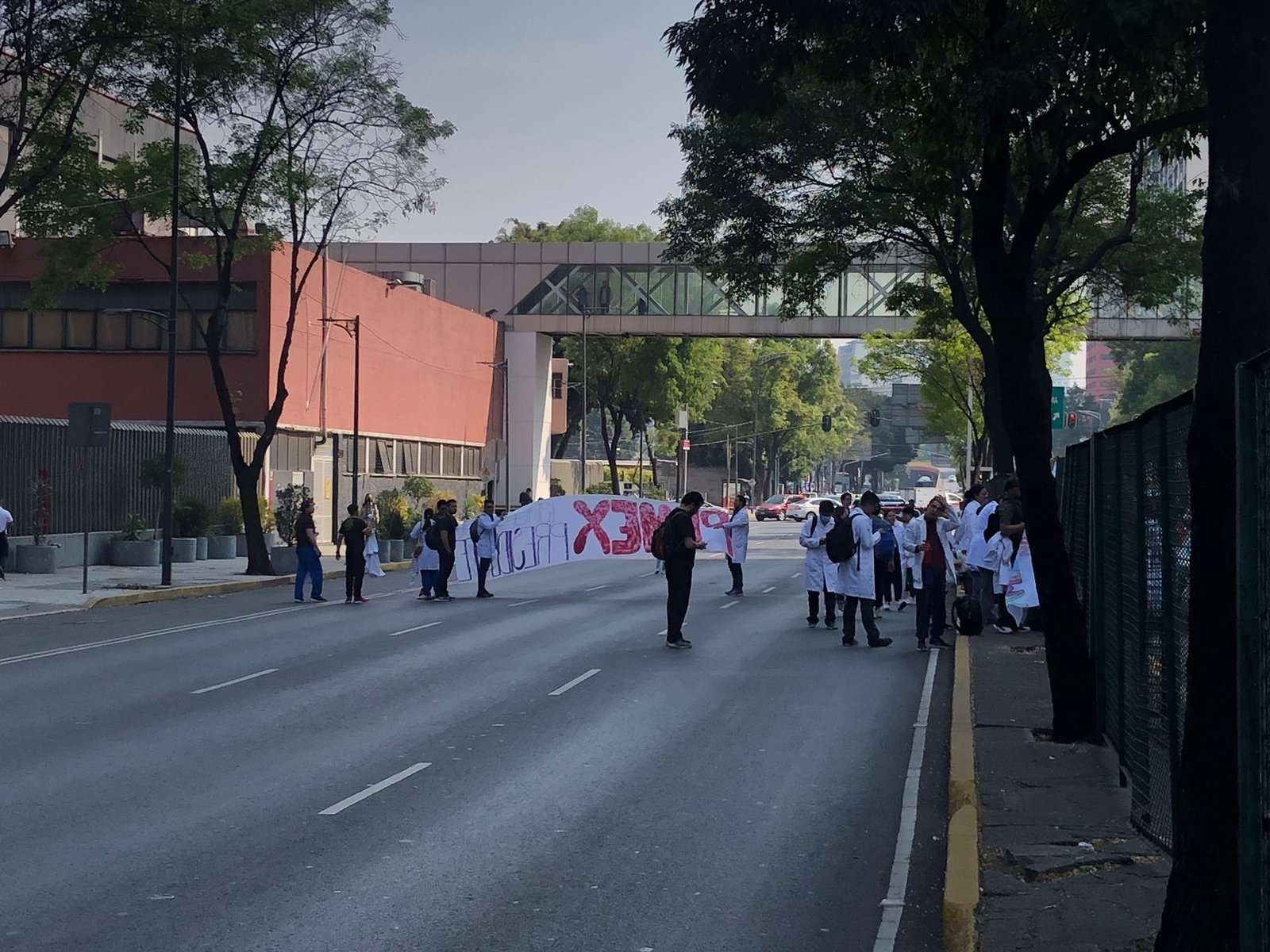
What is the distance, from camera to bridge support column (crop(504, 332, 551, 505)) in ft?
228

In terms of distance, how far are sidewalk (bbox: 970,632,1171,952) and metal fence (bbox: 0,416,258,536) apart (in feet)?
81.8

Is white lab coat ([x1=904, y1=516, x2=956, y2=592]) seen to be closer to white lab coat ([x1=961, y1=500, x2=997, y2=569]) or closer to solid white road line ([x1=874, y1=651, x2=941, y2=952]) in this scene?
white lab coat ([x1=961, y1=500, x2=997, y2=569])

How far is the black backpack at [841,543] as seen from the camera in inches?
809

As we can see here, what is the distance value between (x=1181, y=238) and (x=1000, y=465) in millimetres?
6803

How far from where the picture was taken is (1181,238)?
3159cm

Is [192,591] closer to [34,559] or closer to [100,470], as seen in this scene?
[34,559]

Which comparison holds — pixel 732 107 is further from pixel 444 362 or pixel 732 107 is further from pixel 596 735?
pixel 444 362

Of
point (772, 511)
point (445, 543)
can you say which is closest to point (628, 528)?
point (445, 543)

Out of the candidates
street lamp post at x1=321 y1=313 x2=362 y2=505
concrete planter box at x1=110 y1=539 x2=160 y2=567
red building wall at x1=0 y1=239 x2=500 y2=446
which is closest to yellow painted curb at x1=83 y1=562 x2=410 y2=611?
concrete planter box at x1=110 y1=539 x2=160 y2=567

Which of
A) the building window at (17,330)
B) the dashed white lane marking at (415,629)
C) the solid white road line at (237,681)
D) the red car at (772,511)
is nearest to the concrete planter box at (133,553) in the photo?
the building window at (17,330)

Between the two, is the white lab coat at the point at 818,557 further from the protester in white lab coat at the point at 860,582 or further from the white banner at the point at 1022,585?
the white banner at the point at 1022,585

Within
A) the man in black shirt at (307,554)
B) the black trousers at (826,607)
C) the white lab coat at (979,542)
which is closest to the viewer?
the white lab coat at (979,542)

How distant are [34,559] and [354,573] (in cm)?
946

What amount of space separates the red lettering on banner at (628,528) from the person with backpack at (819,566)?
34.0 ft
